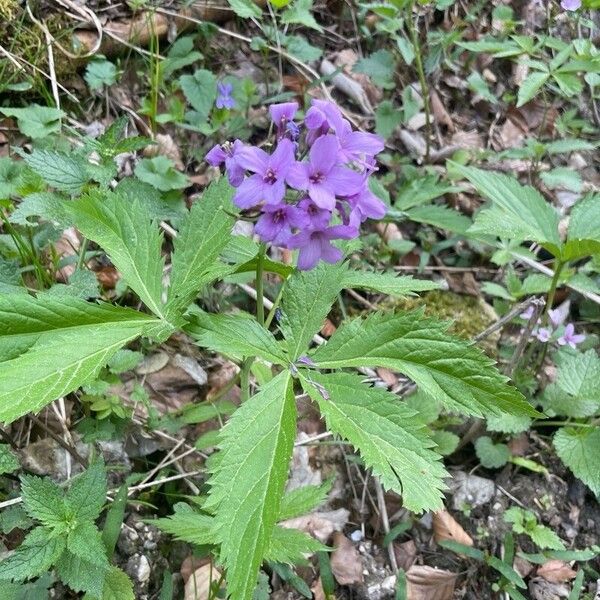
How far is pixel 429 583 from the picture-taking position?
8.58 ft

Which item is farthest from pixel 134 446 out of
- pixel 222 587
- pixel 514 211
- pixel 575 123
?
pixel 575 123

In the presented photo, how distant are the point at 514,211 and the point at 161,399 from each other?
176 cm

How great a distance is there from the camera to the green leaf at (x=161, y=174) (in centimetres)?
305

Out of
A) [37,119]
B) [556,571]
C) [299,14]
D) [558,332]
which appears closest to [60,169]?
[37,119]

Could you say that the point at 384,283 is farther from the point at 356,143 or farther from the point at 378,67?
the point at 378,67

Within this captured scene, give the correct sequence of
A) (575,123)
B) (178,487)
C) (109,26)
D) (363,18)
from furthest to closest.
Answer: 1. (363,18)
2. (575,123)
3. (109,26)
4. (178,487)

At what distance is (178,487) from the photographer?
2578 mm

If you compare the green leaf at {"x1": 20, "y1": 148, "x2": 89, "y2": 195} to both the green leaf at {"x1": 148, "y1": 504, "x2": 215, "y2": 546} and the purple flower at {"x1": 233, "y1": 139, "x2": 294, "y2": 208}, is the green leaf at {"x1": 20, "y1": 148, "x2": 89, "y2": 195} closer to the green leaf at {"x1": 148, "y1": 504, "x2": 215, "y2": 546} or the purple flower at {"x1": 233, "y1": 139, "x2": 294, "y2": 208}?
the purple flower at {"x1": 233, "y1": 139, "x2": 294, "y2": 208}

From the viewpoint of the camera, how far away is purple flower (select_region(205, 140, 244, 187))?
179 cm

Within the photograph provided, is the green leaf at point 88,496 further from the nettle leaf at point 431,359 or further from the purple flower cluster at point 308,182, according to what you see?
the purple flower cluster at point 308,182

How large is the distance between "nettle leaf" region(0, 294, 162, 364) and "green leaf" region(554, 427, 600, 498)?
5.95ft

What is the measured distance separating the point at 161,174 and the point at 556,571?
2.53 m

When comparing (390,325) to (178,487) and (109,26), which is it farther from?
(109,26)

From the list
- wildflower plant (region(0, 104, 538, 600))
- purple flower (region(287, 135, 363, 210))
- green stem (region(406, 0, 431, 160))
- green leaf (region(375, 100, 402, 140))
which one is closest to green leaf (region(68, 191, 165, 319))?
wildflower plant (region(0, 104, 538, 600))
